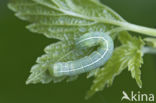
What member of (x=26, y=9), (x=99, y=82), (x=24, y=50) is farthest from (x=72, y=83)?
(x=26, y=9)

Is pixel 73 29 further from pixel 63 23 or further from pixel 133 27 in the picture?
pixel 133 27

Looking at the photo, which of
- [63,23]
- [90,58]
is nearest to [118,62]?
[90,58]

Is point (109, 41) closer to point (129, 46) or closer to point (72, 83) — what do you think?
point (129, 46)

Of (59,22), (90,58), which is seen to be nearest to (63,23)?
(59,22)

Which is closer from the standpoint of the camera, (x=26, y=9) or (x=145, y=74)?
(x=26, y=9)

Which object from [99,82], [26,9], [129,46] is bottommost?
[99,82]

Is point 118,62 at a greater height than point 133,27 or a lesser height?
lesser
